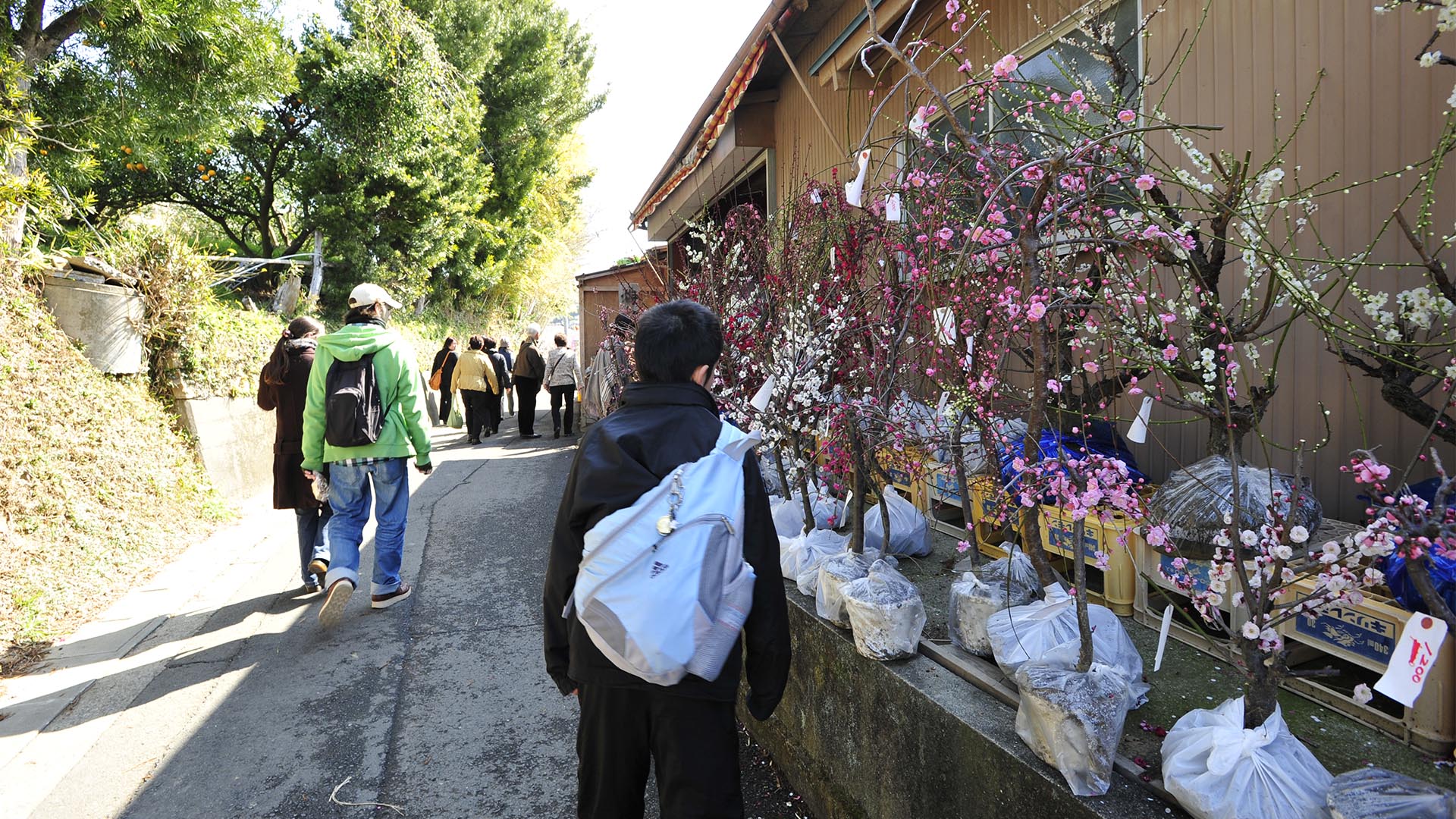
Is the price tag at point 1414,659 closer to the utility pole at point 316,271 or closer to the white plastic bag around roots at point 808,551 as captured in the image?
the white plastic bag around roots at point 808,551

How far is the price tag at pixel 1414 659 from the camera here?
146cm

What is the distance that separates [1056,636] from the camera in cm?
232

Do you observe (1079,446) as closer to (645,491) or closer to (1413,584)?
(1413,584)

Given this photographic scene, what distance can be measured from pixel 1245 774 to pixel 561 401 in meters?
12.5

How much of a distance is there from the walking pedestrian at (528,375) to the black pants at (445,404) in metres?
1.82

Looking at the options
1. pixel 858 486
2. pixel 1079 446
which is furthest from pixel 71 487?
pixel 1079 446

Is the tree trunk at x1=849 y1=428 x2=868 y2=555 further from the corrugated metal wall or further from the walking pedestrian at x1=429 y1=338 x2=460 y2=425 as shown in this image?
the walking pedestrian at x1=429 y1=338 x2=460 y2=425

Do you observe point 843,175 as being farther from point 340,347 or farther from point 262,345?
point 262,345

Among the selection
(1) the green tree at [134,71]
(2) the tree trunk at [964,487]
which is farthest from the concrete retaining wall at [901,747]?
(1) the green tree at [134,71]

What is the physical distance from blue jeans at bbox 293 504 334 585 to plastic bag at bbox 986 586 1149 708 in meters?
4.44

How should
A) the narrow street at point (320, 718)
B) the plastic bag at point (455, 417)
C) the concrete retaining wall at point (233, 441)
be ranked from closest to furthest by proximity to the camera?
the narrow street at point (320, 718)
the concrete retaining wall at point (233, 441)
the plastic bag at point (455, 417)

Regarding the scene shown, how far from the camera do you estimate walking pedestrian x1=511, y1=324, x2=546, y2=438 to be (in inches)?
505

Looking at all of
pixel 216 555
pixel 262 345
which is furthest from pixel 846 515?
pixel 262 345

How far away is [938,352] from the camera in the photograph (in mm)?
2836
